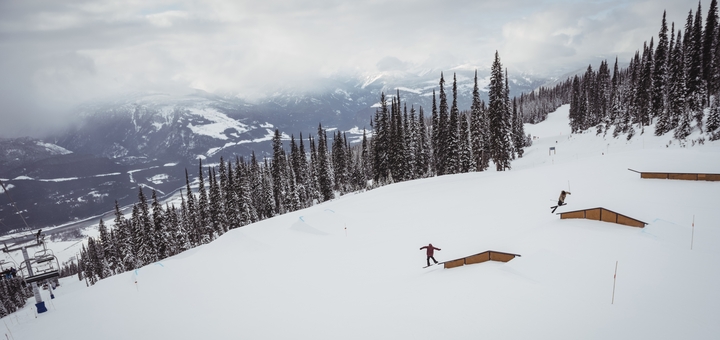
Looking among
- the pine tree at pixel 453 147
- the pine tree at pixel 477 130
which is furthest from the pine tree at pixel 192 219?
the pine tree at pixel 477 130

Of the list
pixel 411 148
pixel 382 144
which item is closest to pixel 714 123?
pixel 411 148

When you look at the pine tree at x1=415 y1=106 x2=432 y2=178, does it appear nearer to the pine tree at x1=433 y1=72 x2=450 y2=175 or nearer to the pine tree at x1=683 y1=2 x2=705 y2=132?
the pine tree at x1=433 y1=72 x2=450 y2=175

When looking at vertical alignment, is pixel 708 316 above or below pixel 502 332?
above

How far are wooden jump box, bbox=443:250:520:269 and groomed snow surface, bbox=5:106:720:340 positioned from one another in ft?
1.09

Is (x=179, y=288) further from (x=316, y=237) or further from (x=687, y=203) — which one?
(x=687, y=203)

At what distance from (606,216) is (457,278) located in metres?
7.94

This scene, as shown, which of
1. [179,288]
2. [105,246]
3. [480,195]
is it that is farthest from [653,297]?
[105,246]

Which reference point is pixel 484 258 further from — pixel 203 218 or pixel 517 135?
pixel 517 135

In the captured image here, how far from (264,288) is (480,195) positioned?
19.0 metres

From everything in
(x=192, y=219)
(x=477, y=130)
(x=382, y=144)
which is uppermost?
(x=477, y=130)

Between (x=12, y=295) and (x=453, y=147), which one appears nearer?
(x=453, y=147)

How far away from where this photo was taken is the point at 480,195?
2573 centimetres

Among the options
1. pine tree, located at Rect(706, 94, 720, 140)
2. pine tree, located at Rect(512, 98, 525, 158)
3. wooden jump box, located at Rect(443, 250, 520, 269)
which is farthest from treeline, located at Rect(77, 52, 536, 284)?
wooden jump box, located at Rect(443, 250, 520, 269)

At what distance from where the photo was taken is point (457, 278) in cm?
1159
